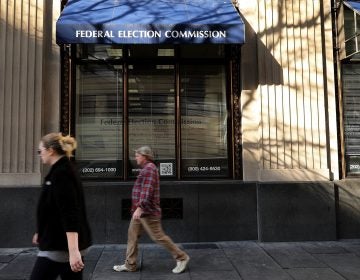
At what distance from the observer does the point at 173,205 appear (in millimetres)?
7949

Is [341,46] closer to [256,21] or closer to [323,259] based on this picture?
[256,21]

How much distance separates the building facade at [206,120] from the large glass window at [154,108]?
0.02m

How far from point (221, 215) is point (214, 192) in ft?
1.48

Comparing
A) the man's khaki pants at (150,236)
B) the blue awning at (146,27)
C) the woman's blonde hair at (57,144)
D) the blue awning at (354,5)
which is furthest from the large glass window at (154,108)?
the woman's blonde hair at (57,144)

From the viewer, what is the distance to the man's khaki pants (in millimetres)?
5934

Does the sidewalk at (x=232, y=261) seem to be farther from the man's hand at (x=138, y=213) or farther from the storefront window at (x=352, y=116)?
the storefront window at (x=352, y=116)

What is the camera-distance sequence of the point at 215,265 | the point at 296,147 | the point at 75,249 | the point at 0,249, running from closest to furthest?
the point at 75,249
the point at 215,265
the point at 0,249
the point at 296,147

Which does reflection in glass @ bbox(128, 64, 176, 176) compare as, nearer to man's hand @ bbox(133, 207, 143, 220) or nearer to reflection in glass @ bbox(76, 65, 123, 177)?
reflection in glass @ bbox(76, 65, 123, 177)

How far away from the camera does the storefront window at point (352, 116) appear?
332 inches

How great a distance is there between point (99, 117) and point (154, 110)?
110 cm

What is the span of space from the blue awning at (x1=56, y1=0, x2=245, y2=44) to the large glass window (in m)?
1.12

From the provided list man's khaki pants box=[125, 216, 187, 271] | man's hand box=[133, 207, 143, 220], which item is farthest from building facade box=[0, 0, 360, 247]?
man's hand box=[133, 207, 143, 220]

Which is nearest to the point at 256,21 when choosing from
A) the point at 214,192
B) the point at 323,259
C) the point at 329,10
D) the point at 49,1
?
the point at 329,10

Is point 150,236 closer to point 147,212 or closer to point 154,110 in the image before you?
point 147,212
